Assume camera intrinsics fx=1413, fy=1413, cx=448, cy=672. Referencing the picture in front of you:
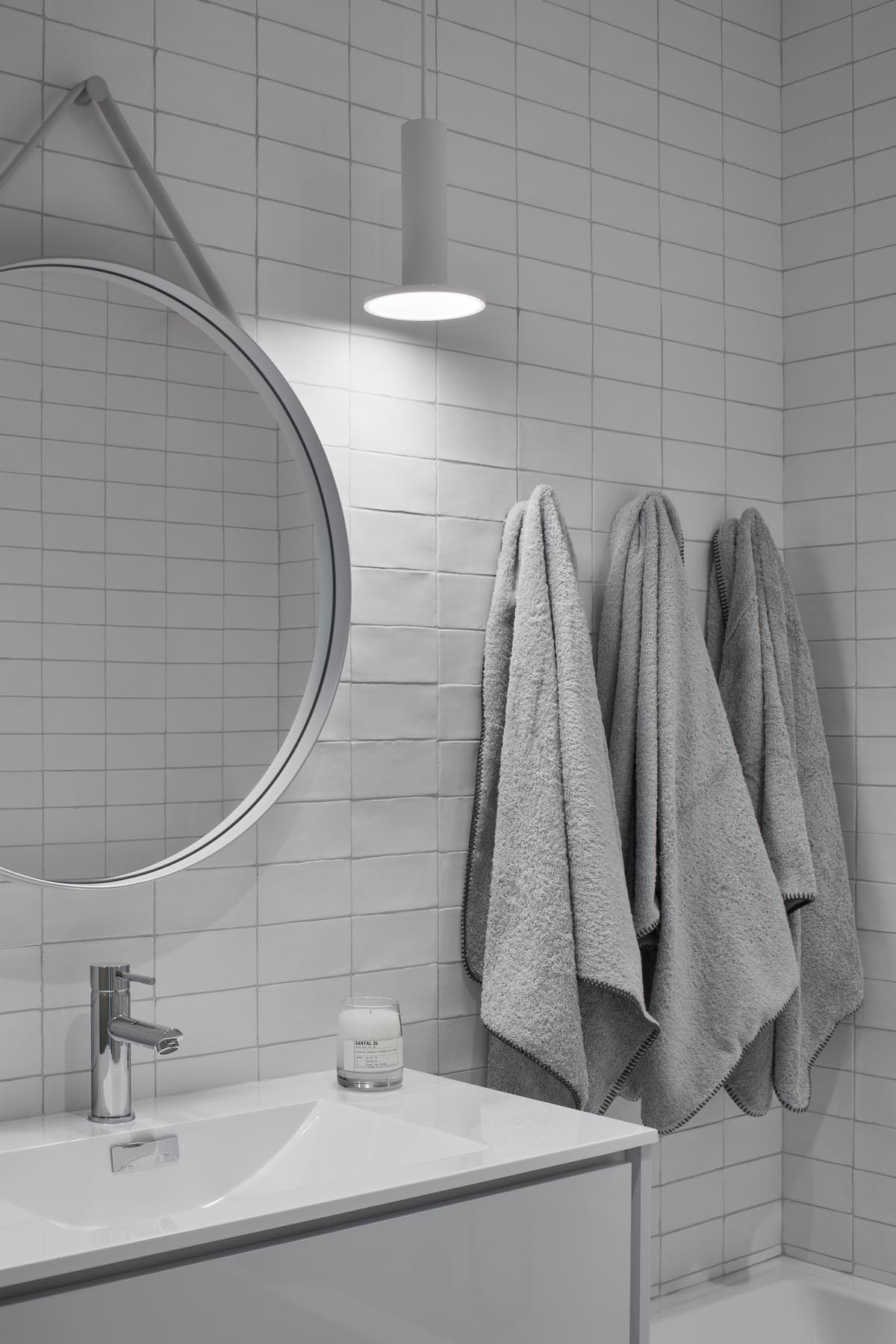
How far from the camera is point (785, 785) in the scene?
6.57ft

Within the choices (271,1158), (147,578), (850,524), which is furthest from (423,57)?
(271,1158)

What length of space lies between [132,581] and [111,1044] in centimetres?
48

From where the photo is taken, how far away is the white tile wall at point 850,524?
2.11m

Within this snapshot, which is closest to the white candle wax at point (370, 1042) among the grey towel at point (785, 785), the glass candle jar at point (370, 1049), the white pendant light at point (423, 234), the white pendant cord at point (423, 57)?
the glass candle jar at point (370, 1049)

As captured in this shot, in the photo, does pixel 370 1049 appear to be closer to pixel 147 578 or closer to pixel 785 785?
pixel 147 578

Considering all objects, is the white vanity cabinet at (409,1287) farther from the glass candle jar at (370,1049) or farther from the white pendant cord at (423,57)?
the white pendant cord at (423,57)

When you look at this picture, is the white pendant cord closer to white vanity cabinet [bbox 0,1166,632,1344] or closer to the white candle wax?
the white candle wax

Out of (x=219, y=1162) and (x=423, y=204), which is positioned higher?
(x=423, y=204)

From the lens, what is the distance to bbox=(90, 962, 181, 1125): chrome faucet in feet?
4.71

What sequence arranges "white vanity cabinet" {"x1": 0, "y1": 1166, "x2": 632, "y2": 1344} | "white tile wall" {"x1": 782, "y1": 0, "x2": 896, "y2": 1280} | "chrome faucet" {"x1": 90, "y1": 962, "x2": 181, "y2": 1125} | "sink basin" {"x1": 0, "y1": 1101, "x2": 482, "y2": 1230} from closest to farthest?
1. "white vanity cabinet" {"x1": 0, "y1": 1166, "x2": 632, "y2": 1344}
2. "sink basin" {"x1": 0, "y1": 1101, "x2": 482, "y2": 1230}
3. "chrome faucet" {"x1": 90, "y1": 962, "x2": 181, "y2": 1125}
4. "white tile wall" {"x1": 782, "y1": 0, "x2": 896, "y2": 1280}

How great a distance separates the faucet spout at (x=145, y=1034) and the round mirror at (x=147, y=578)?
151 mm

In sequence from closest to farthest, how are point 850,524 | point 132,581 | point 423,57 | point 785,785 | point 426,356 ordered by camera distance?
point 132,581
point 423,57
point 426,356
point 785,785
point 850,524

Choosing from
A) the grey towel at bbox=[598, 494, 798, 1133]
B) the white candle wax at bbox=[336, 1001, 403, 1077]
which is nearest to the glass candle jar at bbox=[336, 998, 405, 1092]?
Result: the white candle wax at bbox=[336, 1001, 403, 1077]

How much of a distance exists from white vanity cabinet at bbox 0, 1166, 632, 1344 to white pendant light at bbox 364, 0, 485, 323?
94cm
